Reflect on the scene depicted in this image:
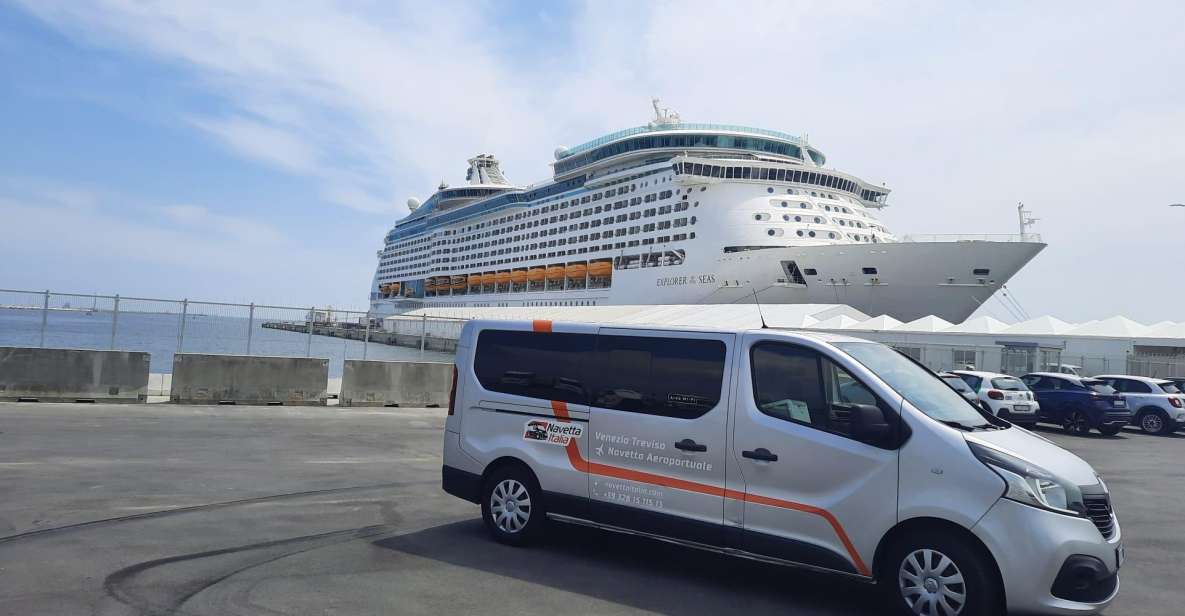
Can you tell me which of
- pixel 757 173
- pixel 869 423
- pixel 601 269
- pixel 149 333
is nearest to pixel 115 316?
pixel 149 333

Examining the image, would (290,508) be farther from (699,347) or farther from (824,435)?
(824,435)

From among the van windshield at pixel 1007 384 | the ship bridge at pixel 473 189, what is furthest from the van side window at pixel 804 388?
the ship bridge at pixel 473 189

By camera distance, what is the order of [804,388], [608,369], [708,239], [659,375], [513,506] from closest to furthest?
1. [804,388]
2. [659,375]
3. [608,369]
4. [513,506]
5. [708,239]

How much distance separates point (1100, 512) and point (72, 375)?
15.7 m

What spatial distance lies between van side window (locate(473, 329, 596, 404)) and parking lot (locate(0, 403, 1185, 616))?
48.6 inches

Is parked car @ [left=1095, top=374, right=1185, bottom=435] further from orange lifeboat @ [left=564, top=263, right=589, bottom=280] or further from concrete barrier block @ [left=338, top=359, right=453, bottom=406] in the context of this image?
orange lifeboat @ [left=564, top=263, right=589, bottom=280]

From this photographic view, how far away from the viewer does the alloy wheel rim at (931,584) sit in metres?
4.04

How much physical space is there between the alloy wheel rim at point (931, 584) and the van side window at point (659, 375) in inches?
59.6

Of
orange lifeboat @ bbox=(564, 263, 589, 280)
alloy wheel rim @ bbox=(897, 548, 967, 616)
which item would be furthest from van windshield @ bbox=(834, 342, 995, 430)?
orange lifeboat @ bbox=(564, 263, 589, 280)

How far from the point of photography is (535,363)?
5812mm

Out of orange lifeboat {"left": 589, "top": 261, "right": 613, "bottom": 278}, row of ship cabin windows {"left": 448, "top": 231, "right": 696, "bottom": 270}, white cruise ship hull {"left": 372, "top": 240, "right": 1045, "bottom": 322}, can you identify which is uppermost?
row of ship cabin windows {"left": 448, "top": 231, "right": 696, "bottom": 270}

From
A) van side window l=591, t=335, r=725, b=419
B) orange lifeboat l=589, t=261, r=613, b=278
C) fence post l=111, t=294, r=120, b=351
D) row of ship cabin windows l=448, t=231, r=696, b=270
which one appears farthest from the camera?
orange lifeboat l=589, t=261, r=613, b=278

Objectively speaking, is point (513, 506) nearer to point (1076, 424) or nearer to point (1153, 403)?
point (1076, 424)

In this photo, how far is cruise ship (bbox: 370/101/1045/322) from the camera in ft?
117
